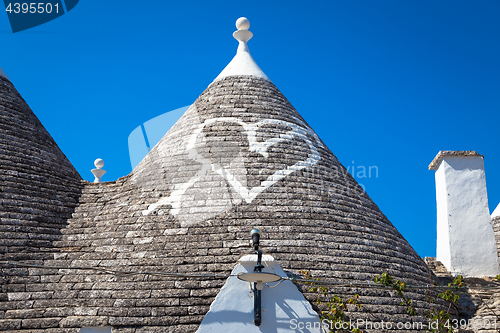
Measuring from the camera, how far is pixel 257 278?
625 centimetres

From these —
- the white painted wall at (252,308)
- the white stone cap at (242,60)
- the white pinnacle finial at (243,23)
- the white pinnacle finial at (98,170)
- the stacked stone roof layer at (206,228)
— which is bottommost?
the white painted wall at (252,308)

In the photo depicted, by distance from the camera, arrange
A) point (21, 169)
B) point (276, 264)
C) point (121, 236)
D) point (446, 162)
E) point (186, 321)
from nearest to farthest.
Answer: point (186, 321)
point (276, 264)
point (121, 236)
point (21, 169)
point (446, 162)

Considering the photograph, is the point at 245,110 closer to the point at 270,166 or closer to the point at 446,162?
the point at 270,166

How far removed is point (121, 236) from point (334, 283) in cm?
334

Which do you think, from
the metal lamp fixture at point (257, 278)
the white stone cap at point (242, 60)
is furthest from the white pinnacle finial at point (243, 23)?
the metal lamp fixture at point (257, 278)

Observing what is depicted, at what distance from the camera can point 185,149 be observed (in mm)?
8680

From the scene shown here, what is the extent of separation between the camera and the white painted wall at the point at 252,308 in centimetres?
640

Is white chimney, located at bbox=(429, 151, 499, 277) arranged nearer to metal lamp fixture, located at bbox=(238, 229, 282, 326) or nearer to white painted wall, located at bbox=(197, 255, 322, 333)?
white painted wall, located at bbox=(197, 255, 322, 333)

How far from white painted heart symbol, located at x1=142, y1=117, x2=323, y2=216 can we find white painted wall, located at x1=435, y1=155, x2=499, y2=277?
2.91 m

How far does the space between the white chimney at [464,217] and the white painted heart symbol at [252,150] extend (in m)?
2.87

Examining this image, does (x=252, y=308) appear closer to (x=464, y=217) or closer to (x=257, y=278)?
(x=257, y=278)

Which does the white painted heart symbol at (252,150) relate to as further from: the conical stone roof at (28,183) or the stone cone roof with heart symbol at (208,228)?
the conical stone roof at (28,183)

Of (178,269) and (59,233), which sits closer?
(178,269)

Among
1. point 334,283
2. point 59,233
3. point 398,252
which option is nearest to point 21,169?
point 59,233
